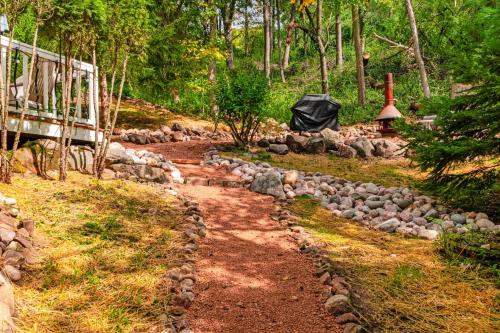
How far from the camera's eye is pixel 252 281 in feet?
11.6

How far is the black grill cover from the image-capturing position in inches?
578

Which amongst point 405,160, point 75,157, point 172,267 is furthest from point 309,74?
point 172,267

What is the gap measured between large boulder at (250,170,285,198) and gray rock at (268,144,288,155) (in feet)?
12.1

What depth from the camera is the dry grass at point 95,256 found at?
267 cm

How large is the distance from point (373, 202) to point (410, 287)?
280 centimetres

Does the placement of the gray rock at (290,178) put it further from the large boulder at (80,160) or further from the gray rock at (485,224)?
the large boulder at (80,160)

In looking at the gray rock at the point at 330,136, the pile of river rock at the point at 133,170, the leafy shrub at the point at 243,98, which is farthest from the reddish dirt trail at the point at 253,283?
the gray rock at the point at 330,136

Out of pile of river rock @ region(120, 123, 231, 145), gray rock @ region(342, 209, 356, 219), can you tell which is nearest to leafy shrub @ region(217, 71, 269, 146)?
pile of river rock @ region(120, 123, 231, 145)

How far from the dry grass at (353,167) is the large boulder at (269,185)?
182cm

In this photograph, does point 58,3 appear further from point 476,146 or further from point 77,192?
point 476,146

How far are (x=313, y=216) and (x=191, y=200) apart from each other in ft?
6.06

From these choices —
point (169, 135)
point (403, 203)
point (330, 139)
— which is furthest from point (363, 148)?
point (169, 135)

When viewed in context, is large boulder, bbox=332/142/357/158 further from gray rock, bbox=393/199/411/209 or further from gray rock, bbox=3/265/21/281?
gray rock, bbox=3/265/21/281

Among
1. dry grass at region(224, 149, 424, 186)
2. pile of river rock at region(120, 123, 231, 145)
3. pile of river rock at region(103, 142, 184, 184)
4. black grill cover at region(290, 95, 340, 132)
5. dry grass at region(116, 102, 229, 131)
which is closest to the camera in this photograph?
pile of river rock at region(103, 142, 184, 184)
